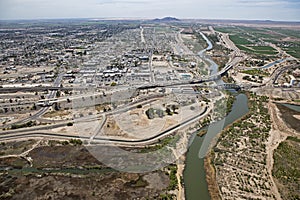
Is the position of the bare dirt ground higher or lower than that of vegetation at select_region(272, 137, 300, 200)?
higher

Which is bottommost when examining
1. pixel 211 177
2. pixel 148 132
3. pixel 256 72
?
pixel 211 177

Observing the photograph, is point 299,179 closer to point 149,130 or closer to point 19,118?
point 149,130

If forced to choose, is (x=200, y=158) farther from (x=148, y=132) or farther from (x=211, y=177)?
(x=148, y=132)

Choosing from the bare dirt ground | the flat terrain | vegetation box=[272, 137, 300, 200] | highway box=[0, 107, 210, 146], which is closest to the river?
the flat terrain

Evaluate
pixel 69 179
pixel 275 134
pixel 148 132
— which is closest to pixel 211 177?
pixel 148 132

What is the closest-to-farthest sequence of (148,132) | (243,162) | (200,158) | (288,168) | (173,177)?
(173,177)
(288,168)
(243,162)
(200,158)
(148,132)

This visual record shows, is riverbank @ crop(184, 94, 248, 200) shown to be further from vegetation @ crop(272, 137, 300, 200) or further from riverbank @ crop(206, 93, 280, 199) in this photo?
vegetation @ crop(272, 137, 300, 200)

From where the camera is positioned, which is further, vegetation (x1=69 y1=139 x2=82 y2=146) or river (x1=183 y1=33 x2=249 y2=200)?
vegetation (x1=69 y1=139 x2=82 y2=146)

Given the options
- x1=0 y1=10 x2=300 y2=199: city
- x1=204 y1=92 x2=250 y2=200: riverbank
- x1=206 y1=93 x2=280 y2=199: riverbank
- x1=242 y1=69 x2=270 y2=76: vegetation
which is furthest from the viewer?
x1=242 y1=69 x2=270 y2=76: vegetation

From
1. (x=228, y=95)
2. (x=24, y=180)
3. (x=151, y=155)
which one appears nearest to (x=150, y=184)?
(x=151, y=155)
